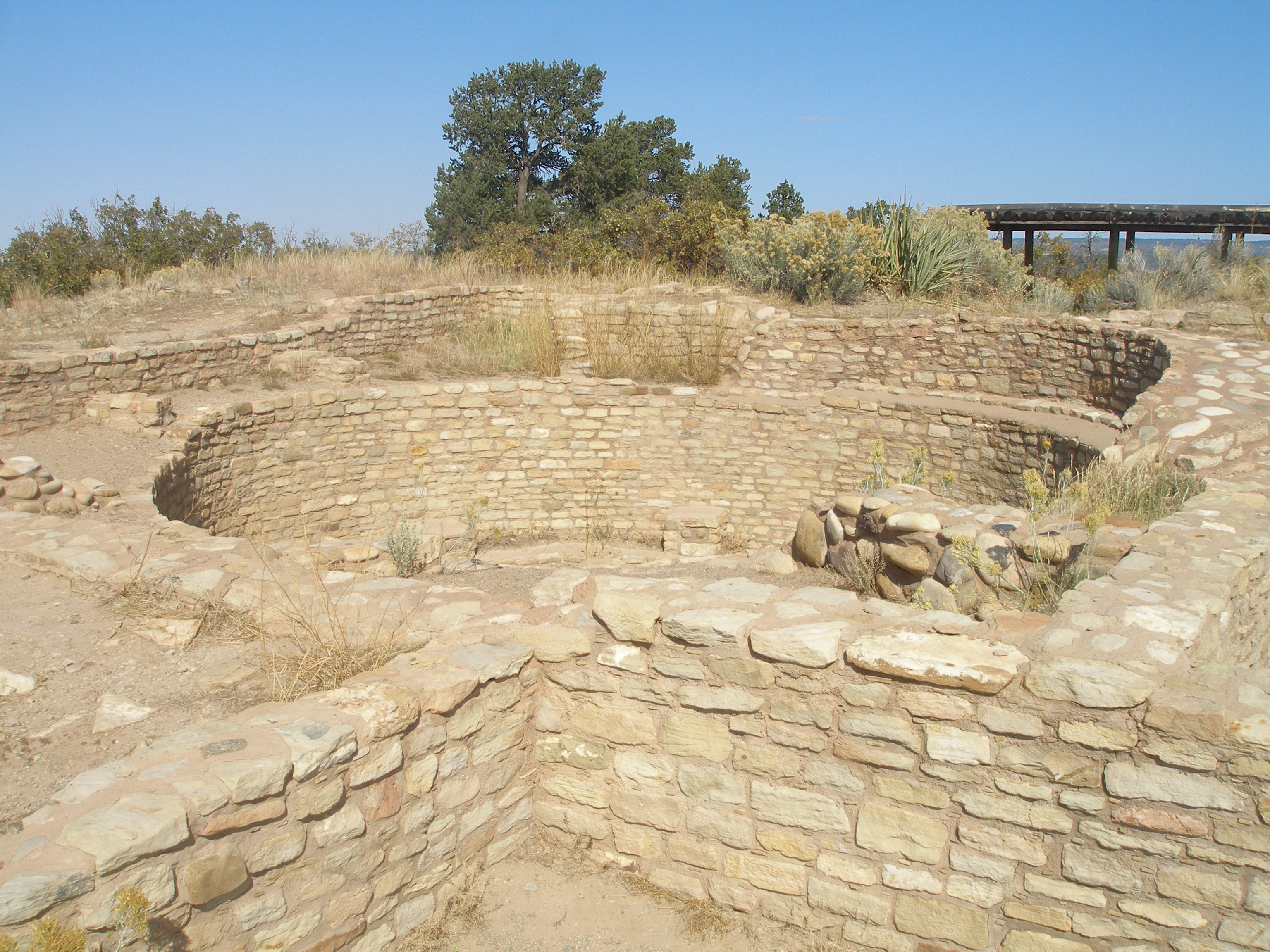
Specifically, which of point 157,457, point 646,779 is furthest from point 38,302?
point 646,779

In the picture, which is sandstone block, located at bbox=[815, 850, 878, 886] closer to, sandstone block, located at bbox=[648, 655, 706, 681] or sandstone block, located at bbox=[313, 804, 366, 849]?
sandstone block, located at bbox=[648, 655, 706, 681]

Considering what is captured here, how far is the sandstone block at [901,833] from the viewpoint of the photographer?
2.67 metres

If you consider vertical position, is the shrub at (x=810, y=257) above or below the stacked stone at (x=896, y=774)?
above

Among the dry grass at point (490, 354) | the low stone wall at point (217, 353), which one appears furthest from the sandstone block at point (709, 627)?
the dry grass at point (490, 354)

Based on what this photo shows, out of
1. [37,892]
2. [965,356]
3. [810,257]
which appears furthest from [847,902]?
[810,257]

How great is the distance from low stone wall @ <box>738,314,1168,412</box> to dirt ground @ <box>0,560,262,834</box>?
7.25 meters

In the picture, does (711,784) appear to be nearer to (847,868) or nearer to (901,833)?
(847,868)

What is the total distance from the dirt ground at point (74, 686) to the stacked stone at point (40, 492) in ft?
5.72

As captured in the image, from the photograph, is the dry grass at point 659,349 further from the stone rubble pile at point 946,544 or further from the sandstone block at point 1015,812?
the sandstone block at point 1015,812

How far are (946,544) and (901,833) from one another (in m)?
1.97

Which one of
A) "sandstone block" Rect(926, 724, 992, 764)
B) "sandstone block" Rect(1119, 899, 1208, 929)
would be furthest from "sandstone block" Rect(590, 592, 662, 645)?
"sandstone block" Rect(1119, 899, 1208, 929)

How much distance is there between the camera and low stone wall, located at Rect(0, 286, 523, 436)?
7332 mm

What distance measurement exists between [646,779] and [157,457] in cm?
550

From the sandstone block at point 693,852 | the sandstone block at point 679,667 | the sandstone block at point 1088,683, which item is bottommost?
the sandstone block at point 693,852
